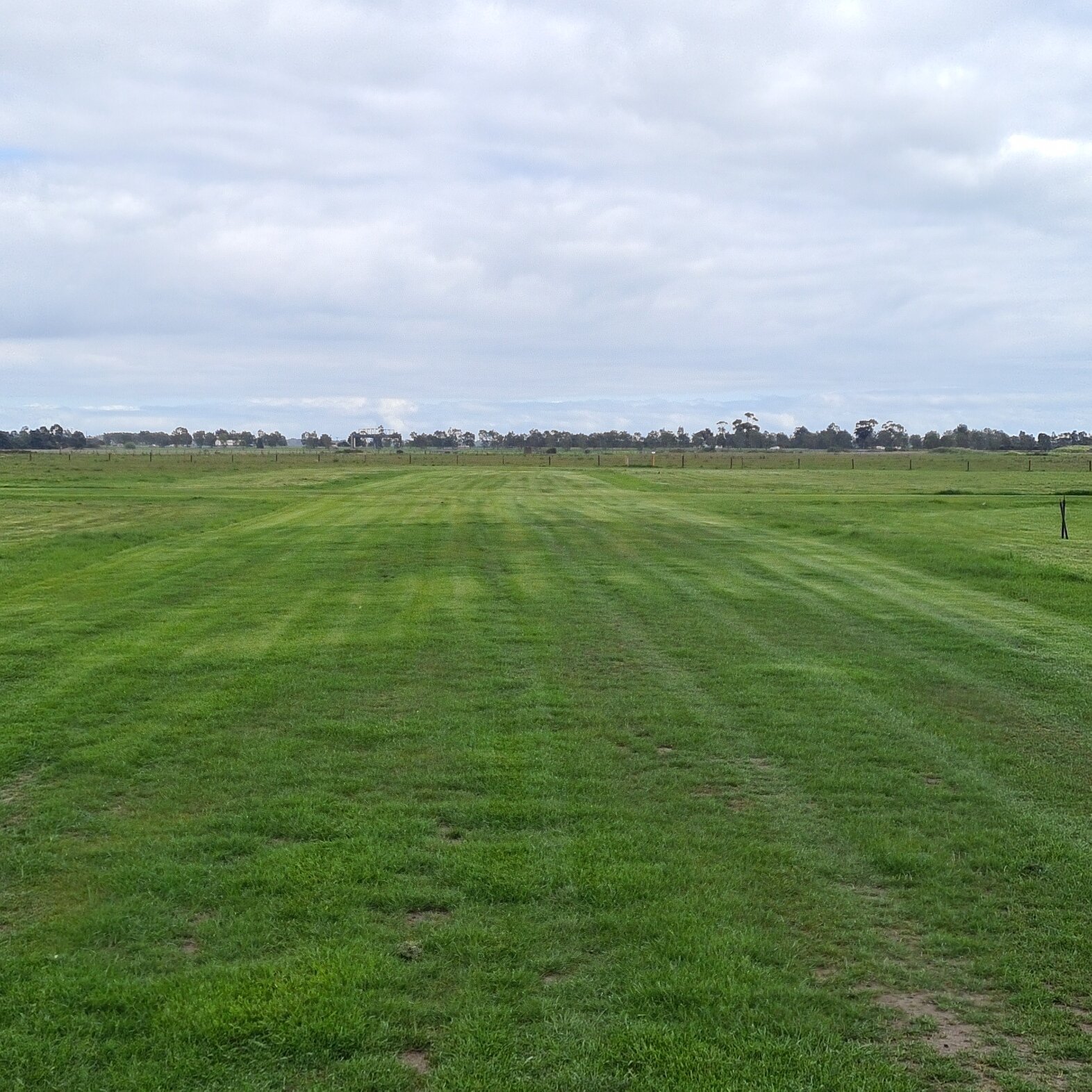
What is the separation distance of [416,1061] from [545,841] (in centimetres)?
222

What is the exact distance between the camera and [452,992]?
455cm

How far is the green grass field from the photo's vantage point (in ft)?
13.8

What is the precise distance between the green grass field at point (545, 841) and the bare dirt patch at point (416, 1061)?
28 mm

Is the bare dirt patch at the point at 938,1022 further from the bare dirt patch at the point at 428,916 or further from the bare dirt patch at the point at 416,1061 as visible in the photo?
the bare dirt patch at the point at 428,916

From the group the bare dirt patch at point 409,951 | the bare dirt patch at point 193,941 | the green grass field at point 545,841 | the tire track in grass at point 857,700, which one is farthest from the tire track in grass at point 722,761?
the bare dirt patch at point 193,941

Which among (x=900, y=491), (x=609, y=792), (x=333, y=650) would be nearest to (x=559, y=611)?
(x=333, y=650)

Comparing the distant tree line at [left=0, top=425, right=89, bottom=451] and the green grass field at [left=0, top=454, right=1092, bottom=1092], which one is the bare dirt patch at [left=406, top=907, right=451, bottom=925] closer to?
the green grass field at [left=0, top=454, right=1092, bottom=1092]

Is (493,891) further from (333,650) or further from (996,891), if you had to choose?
(333,650)

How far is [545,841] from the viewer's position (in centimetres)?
625

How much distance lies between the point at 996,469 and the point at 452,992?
9232cm

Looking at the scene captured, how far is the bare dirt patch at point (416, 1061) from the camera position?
13.3ft

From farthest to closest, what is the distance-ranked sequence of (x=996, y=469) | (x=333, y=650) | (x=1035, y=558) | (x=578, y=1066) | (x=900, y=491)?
(x=996, y=469) → (x=900, y=491) → (x=1035, y=558) → (x=333, y=650) → (x=578, y=1066)

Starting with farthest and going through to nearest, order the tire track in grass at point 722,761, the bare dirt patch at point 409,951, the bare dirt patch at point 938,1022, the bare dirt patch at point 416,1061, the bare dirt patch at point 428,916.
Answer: the tire track in grass at point 722,761
the bare dirt patch at point 428,916
the bare dirt patch at point 409,951
the bare dirt patch at point 938,1022
the bare dirt patch at point 416,1061

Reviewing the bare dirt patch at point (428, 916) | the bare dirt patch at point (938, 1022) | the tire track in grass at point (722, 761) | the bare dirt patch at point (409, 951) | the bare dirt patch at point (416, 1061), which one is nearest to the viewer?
the bare dirt patch at point (416, 1061)
